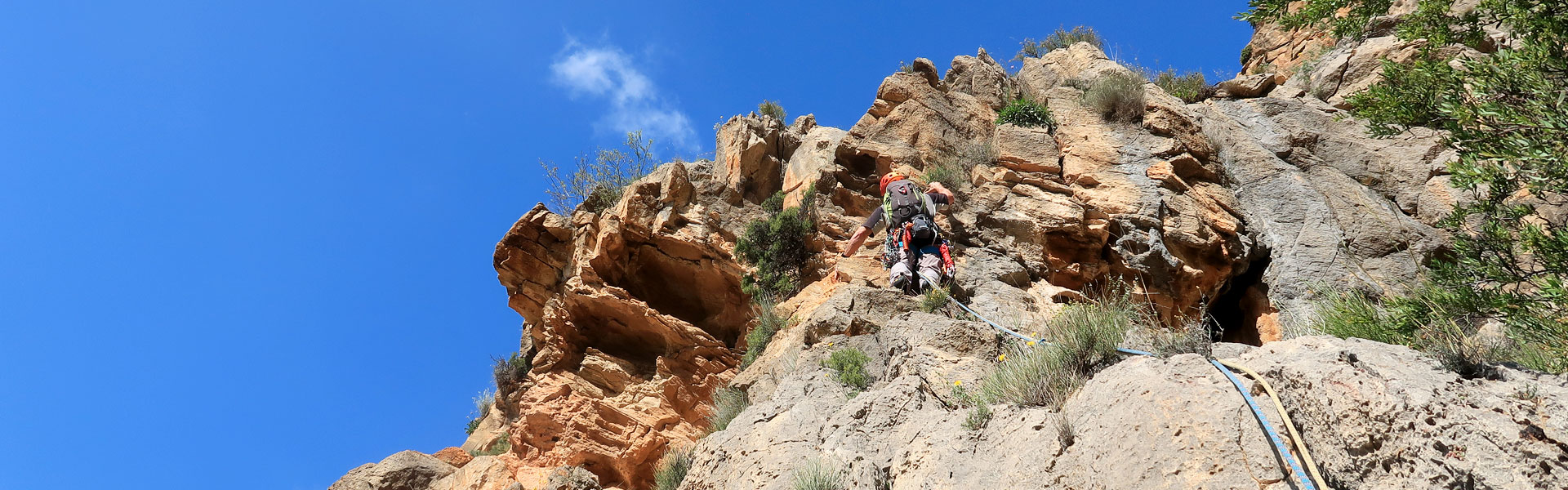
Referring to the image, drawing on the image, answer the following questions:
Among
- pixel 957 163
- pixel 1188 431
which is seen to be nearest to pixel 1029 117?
pixel 957 163

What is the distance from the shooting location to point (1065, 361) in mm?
6457

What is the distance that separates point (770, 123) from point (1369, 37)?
962 cm

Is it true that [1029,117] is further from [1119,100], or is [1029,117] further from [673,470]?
[673,470]

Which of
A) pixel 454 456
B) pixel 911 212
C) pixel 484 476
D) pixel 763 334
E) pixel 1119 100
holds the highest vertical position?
pixel 1119 100

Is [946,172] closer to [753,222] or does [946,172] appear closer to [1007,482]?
[753,222]

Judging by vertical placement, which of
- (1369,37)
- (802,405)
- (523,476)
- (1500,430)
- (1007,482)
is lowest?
(1500,430)

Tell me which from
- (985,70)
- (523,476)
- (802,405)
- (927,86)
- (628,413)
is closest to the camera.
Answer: (802,405)

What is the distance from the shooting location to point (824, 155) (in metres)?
14.1

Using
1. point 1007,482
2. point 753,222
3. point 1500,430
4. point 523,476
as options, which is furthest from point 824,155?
point 1500,430

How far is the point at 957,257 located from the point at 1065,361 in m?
5.62

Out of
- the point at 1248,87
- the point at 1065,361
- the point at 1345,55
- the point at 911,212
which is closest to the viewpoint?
the point at 1065,361

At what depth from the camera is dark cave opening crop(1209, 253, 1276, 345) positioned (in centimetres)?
1162

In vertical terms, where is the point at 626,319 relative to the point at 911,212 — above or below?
above

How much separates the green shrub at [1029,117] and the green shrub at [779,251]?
12.0 feet
